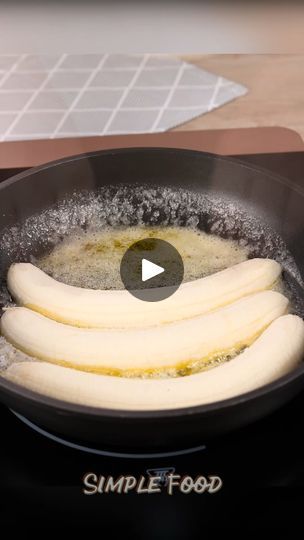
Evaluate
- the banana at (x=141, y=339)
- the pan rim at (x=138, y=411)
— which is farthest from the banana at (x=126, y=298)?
the pan rim at (x=138, y=411)

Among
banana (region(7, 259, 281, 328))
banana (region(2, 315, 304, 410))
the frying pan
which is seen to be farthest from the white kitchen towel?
banana (region(2, 315, 304, 410))

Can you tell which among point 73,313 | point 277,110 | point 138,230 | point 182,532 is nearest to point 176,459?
point 182,532

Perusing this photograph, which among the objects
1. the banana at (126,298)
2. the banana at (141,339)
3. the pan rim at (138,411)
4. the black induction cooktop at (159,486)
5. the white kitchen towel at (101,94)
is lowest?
the black induction cooktop at (159,486)

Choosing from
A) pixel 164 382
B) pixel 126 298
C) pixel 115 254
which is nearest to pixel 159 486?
pixel 164 382

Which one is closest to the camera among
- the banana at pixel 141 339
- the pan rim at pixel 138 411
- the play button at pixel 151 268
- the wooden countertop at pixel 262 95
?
the pan rim at pixel 138 411

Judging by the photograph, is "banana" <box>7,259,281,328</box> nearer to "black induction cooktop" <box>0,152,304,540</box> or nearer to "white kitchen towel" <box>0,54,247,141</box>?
"black induction cooktop" <box>0,152,304,540</box>

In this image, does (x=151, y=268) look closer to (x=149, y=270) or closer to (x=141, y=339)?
(x=149, y=270)

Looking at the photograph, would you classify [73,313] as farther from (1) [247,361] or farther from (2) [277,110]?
(2) [277,110]

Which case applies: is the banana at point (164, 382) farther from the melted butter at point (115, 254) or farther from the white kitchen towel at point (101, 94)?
the white kitchen towel at point (101, 94)
